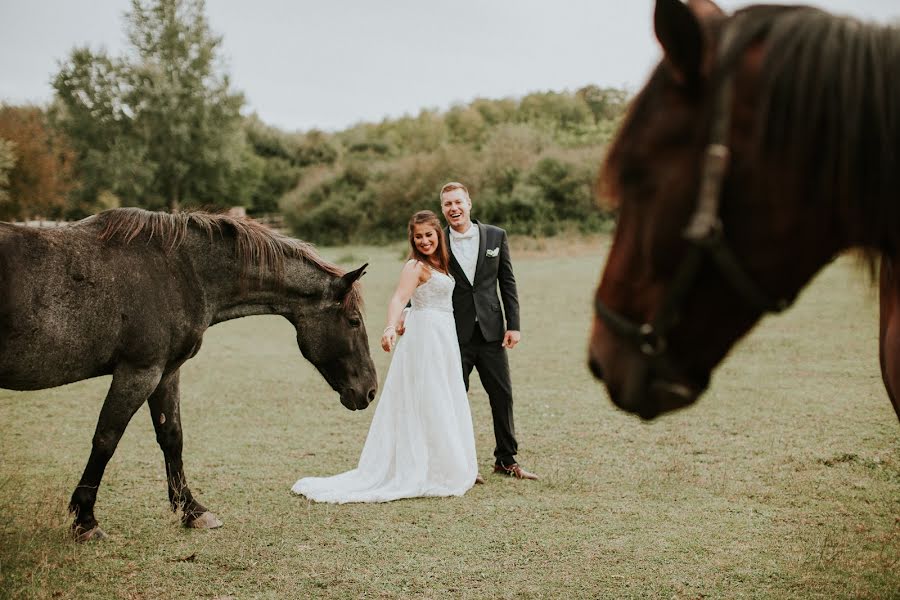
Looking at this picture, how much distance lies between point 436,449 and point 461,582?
1652 mm

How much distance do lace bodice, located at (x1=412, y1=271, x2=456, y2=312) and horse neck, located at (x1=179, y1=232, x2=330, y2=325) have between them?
107 centimetres

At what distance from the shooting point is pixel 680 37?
1.39m

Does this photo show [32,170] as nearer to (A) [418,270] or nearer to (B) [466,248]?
(B) [466,248]

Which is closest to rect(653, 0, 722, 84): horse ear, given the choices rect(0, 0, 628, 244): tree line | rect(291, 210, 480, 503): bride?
rect(291, 210, 480, 503): bride

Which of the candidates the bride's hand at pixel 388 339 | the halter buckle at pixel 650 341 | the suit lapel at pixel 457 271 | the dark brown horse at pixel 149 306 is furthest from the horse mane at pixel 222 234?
the halter buckle at pixel 650 341

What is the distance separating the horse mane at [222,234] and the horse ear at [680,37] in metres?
3.47

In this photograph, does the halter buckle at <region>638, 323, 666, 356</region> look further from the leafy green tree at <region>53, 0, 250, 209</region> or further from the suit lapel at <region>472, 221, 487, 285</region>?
the leafy green tree at <region>53, 0, 250, 209</region>

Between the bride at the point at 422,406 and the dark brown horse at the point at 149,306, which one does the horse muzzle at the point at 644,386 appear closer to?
the dark brown horse at the point at 149,306

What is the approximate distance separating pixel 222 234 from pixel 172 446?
143 cm

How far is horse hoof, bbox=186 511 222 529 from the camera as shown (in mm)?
4387

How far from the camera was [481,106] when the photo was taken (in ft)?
220

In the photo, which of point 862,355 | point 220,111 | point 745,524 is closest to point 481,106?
point 220,111

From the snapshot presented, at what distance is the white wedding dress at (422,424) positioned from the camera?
5.11 m

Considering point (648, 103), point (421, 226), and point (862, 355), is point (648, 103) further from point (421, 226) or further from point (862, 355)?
point (862, 355)
